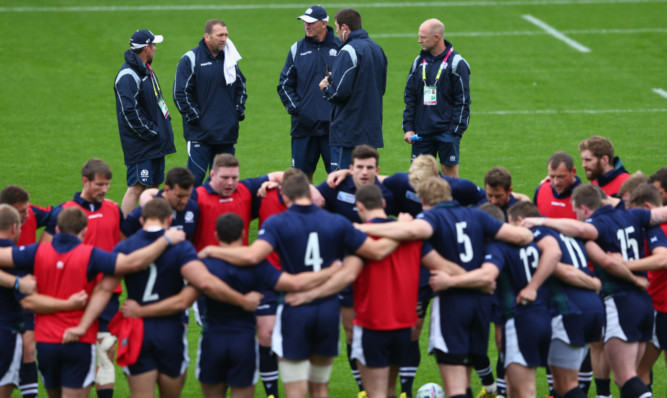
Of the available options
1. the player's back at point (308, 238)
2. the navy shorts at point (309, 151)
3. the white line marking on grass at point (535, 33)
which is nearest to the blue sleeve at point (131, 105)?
the navy shorts at point (309, 151)

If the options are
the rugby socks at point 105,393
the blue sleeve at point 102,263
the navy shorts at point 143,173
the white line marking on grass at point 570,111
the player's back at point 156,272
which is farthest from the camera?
the white line marking on grass at point 570,111

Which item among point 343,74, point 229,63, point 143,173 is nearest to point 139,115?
point 143,173

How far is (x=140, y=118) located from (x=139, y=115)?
5 cm

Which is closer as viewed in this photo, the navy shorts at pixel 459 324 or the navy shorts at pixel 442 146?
the navy shorts at pixel 459 324

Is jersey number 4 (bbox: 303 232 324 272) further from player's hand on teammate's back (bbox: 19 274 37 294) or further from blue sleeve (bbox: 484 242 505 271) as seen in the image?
player's hand on teammate's back (bbox: 19 274 37 294)

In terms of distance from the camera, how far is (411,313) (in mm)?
7125

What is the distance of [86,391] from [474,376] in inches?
138

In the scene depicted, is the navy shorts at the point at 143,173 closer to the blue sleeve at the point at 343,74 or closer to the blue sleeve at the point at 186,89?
the blue sleeve at the point at 186,89

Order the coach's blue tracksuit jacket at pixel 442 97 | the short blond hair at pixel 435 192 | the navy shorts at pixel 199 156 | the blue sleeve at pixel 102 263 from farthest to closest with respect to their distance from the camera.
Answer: the navy shorts at pixel 199 156, the coach's blue tracksuit jacket at pixel 442 97, the short blond hair at pixel 435 192, the blue sleeve at pixel 102 263

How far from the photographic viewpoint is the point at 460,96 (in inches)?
470

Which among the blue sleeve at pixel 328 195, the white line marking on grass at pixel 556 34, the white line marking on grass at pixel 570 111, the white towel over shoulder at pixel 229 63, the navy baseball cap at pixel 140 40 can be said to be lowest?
the blue sleeve at pixel 328 195

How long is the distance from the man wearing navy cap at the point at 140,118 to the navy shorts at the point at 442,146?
3.12 meters

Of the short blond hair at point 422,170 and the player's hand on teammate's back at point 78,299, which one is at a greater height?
the short blond hair at point 422,170

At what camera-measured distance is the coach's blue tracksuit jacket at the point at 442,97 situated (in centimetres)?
1193
